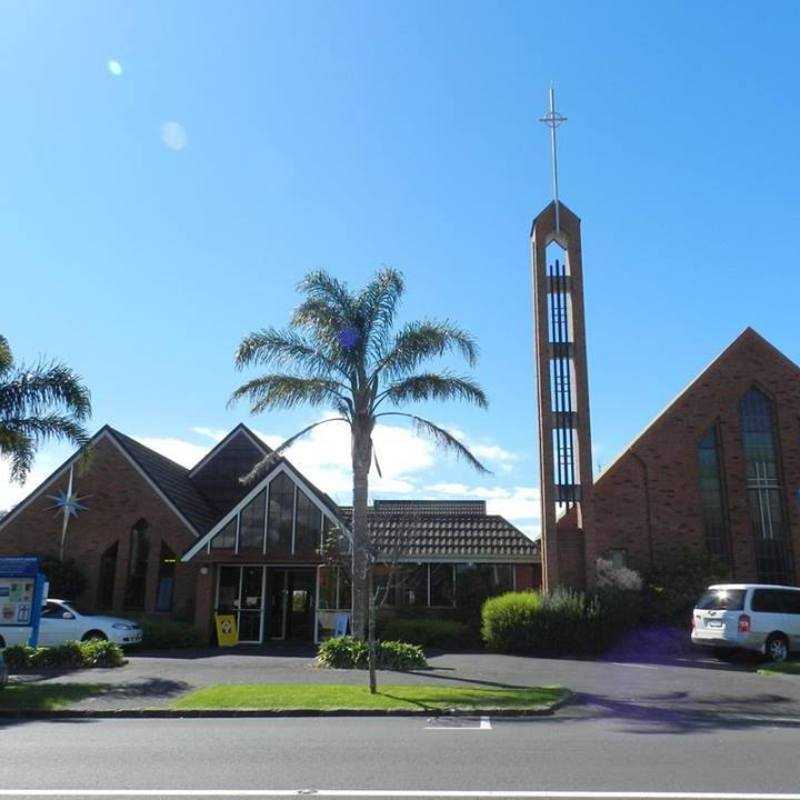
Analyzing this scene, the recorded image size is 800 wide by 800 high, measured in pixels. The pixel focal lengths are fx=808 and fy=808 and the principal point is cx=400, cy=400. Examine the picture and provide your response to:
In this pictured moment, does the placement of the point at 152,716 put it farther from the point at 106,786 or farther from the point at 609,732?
the point at 609,732

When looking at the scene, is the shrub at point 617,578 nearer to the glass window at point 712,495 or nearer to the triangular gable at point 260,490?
the glass window at point 712,495

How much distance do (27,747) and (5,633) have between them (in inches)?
539

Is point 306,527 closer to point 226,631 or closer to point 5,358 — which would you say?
point 226,631

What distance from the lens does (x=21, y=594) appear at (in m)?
19.1

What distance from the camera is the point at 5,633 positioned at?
20.8m

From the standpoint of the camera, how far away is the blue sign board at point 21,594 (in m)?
18.9

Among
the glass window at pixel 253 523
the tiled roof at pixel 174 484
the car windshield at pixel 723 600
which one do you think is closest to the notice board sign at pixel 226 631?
the glass window at pixel 253 523

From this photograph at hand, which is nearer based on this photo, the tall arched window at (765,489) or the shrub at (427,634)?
the shrub at (427,634)

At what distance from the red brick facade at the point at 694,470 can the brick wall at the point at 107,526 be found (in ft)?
45.2

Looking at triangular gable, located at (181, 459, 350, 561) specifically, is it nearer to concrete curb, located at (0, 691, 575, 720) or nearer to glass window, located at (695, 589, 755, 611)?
glass window, located at (695, 589, 755, 611)

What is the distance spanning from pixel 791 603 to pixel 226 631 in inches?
606

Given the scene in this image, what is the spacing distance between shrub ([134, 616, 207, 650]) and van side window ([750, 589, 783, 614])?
1490 cm

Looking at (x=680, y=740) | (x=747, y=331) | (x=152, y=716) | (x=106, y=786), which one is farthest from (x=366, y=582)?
(x=747, y=331)

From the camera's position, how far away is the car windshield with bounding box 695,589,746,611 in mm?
18297
